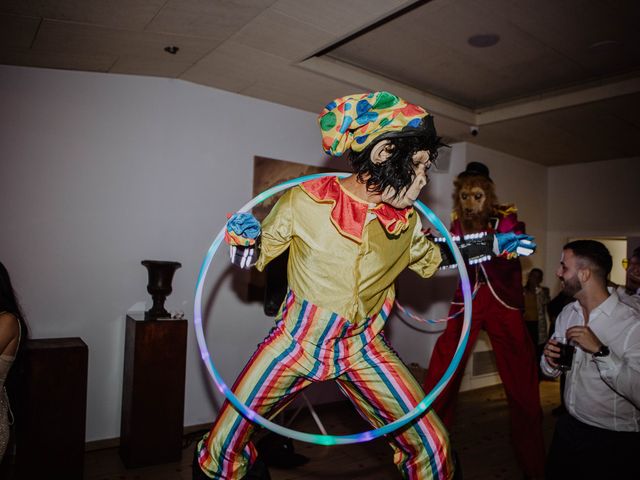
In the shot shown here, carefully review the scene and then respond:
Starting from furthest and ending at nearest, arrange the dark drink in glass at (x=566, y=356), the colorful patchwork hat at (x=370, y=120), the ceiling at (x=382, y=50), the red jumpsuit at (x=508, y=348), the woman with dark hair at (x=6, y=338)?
the red jumpsuit at (x=508, y=348), the ceiling at (x=382, y=50), the woman with dark hair at (x=6, y=338), the dark drink in glass at (x=566, y=356), the colorful patchwork hat at (x=370, y=120)

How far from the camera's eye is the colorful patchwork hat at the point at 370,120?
6.15 feet

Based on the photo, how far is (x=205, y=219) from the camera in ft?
13.4

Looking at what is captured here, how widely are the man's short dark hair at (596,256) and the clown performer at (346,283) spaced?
0.97 metres

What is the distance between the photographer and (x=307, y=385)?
6.32ft

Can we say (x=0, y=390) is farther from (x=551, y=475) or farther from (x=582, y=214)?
(x=582, y=214)

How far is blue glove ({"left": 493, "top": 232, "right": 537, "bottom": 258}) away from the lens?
2.36 metres

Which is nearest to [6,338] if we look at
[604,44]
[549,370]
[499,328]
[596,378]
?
[549,370]

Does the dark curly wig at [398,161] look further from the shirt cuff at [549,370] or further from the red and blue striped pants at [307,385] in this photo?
the shirt cuff at [549,370]

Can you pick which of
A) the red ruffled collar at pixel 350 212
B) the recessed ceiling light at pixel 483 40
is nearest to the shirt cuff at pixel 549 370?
the red ruffled collar at pixel 350 212

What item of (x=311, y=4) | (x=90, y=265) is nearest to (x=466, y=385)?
(x=90, y=265)

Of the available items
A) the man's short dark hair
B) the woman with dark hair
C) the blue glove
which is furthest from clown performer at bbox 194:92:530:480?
the woman with dark hair

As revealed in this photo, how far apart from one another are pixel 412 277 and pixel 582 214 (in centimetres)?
297

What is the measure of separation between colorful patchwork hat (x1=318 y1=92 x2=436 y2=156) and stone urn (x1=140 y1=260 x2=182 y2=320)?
2.02 meters

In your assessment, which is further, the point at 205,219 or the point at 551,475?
the point at 205,219
